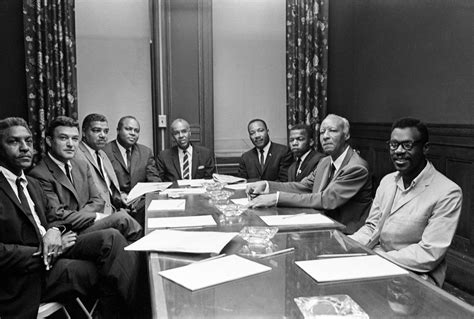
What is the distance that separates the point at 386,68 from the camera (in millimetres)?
4227

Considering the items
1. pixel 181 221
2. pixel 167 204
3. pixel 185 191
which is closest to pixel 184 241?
pixel 181 221

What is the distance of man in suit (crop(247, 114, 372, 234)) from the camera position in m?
2.61

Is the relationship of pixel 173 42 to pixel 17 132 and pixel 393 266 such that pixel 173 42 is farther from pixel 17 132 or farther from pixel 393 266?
pixel 393 266

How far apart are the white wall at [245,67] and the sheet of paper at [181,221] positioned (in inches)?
111

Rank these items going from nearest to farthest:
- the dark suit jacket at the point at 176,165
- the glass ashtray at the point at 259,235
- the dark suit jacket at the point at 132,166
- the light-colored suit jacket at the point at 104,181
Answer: the glass ashtray at the point at 259,235 → the light-colored suit jacket at the point at 104,181 → the dark suit jacket at the point at 132,166 → the dark suit jacket at the point at 176,165

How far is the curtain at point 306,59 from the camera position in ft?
15.8

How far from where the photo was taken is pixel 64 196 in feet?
9.32

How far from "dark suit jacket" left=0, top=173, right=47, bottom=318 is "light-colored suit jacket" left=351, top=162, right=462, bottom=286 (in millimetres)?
1536

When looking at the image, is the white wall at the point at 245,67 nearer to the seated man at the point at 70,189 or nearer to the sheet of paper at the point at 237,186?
the sheet of paper at the point at 237,186

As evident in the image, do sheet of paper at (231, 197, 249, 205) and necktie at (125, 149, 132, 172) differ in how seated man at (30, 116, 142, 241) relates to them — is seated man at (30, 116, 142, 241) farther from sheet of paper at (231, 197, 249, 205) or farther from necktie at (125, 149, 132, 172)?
necktie at (125, 149, 132, 172)

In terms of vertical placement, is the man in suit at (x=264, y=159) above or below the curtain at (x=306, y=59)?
below

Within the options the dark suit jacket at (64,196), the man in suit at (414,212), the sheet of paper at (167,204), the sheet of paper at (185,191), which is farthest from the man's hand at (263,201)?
the dark suit jacket at (64,196)

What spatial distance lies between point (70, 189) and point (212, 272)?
5.90ft

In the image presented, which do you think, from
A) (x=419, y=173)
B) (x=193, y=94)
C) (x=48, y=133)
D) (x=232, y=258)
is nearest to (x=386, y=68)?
(x=193, y=94)
